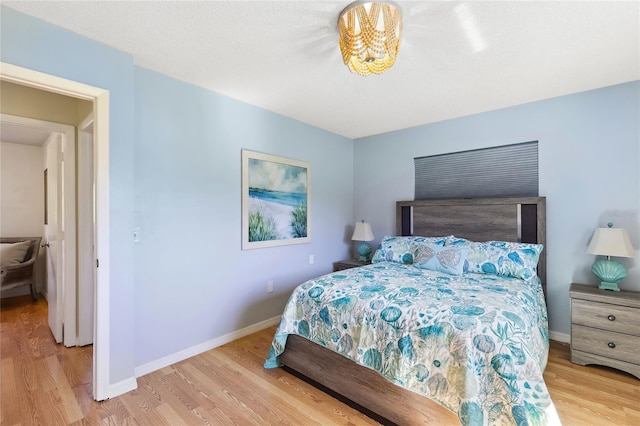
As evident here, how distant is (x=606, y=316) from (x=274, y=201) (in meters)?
3.11

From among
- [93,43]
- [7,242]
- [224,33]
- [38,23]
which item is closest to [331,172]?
[224,33]

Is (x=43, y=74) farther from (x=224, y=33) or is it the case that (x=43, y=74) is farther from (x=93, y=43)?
(x=224, y=33)

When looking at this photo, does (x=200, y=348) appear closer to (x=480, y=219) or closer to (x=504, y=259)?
(x=504, y=259)

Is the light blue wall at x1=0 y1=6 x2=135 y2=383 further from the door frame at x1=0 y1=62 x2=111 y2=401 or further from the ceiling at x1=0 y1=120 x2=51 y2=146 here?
the ceiling at x1=0 y1=120 x2=51 y2=146

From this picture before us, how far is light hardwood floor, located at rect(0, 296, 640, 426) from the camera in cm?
176

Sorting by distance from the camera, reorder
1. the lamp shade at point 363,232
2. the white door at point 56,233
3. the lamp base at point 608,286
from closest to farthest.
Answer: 1. the lamp base at point 608,286
2. the white door at point 56,233
3. the lamp shade at point 363,232

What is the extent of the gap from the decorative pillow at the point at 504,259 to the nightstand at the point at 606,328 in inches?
15.2

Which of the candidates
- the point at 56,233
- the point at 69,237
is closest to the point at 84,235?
the point at 69,237

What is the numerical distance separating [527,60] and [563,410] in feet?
7.92

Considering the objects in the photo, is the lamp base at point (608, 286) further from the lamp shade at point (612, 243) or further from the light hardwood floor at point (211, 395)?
the light hardwood floor at point (211, 395)

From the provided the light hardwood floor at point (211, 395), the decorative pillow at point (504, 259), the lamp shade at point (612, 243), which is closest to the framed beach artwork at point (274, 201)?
the light hardwood floor at point (211, 395)

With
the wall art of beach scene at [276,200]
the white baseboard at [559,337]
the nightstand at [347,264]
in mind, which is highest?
the wall art of beach scene at [276,200]

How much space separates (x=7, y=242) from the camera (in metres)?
4.14

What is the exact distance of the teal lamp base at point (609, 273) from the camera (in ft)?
7.79
